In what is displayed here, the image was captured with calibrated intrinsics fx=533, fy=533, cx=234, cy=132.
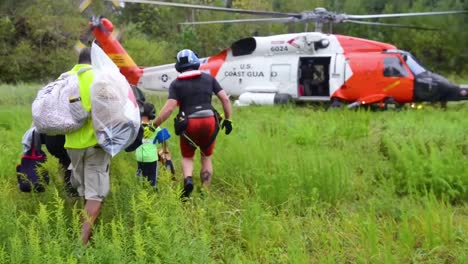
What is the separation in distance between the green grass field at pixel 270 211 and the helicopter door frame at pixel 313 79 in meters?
6.05

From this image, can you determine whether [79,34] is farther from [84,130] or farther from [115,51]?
[84,130]

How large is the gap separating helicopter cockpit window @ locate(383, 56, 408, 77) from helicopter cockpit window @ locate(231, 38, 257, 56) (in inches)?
132

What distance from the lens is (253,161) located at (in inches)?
221

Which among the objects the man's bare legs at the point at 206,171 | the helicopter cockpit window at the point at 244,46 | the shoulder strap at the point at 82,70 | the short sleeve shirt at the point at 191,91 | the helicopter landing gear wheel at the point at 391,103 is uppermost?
the shoulder strap at the point at 82,70

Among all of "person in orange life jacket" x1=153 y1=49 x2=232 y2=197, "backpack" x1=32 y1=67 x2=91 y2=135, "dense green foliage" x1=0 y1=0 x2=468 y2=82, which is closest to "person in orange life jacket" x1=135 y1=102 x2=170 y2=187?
"person in orange life jacket" x1=153 y1=49 x2=232 y2=197

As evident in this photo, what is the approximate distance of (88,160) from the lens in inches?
156

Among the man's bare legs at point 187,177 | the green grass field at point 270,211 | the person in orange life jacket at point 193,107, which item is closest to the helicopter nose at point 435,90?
the green grass field at point 270,211

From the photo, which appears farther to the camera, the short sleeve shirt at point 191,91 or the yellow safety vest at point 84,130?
the short sleeve shirt at point 191,91

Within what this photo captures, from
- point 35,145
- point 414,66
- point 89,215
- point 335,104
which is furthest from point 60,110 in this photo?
point 414,66

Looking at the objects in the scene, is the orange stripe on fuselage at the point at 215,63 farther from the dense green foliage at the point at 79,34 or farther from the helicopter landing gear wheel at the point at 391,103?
the dense green foliage at the point at 79,34

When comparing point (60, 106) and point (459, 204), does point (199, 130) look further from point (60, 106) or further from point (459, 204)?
point (459, 204)

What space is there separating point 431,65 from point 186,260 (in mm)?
31078

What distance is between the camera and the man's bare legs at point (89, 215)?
3.76 meters

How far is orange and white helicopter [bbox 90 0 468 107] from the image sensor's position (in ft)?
40.5
